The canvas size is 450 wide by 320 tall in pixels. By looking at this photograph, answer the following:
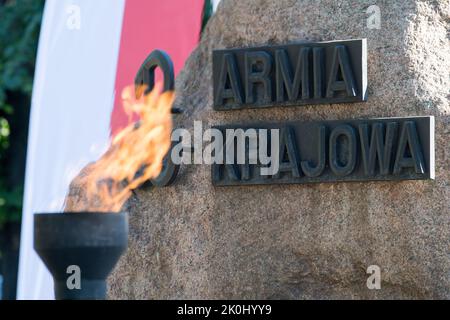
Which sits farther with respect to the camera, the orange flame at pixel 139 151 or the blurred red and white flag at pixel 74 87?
the blurred red and white flag at pixel 74 87

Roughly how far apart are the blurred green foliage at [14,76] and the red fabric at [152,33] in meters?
3.39

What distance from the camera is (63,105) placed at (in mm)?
6570

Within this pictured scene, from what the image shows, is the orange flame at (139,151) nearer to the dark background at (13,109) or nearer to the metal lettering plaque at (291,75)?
the metal lettering plaque at (291,75)

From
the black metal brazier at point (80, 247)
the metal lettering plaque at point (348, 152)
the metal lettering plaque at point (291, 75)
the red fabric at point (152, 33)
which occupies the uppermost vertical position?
the red fabric at point (152, 33)

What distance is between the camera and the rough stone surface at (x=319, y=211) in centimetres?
444

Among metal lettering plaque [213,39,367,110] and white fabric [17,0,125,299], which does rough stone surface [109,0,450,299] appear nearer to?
metal lettering plaque [213,39,367,110]

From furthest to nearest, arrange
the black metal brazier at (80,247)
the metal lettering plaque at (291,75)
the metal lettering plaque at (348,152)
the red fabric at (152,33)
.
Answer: the red fabric at (152,33) < the metal lettering plaque at (291,75) < the metal lettering plaque at (348,152) < the black metal brazier at (80,247)

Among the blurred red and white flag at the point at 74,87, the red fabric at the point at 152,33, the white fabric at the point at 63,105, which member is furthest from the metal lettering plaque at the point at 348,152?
the red fabric at the point at 152,33

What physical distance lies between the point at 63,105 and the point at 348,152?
2.52 metres

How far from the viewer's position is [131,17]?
6.97 m

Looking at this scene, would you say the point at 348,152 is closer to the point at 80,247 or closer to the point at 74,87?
the point at 80,247

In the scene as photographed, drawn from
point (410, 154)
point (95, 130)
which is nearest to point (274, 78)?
point (410, 154)

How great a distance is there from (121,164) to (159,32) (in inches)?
88.6
